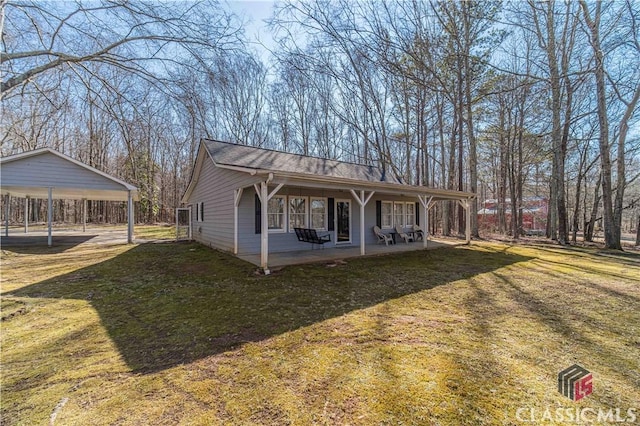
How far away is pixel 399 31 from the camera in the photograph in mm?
8922

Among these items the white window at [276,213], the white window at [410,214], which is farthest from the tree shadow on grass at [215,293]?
the white window at [410,214]

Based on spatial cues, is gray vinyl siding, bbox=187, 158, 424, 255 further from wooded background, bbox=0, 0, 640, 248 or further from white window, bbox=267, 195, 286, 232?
wooded background, bbox=0, 0, 640, 248

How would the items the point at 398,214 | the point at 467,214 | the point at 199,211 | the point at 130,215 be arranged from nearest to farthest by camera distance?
1. the point at 467,214
2. the point at 130,215
3. the point at 199,211
4. the point at 398,214

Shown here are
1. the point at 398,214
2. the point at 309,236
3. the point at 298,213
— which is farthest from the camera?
the point at 398,214

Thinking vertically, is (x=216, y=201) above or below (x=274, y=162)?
below

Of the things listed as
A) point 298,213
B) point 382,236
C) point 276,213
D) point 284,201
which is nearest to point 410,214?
point 382,236

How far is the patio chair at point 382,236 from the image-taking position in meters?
10.6

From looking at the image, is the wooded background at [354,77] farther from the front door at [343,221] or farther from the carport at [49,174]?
the front door at [343,221]

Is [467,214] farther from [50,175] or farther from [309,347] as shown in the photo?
[50,175]

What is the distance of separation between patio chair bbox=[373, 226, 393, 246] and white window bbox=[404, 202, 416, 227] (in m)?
2.04

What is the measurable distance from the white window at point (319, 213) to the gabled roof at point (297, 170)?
3.28 feet

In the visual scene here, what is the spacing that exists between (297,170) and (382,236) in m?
4.25

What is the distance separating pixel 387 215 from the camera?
11.8 m

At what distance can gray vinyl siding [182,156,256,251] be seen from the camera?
8383 mm
